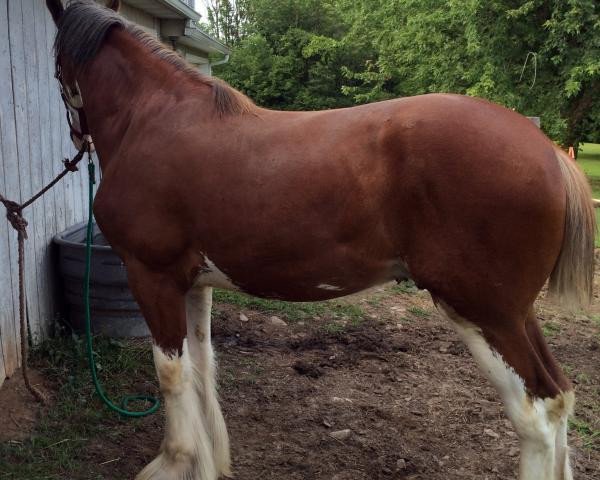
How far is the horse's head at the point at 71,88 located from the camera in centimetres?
274

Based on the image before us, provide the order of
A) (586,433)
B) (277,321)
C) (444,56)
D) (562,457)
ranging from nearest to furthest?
(562,457)
(586,433)
(277,321)
(444,56)

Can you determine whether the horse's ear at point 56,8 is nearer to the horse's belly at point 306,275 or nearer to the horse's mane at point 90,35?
the horse's mane at point 90,35

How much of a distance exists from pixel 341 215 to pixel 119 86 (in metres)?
1.34

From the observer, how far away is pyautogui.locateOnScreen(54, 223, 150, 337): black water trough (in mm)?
3859

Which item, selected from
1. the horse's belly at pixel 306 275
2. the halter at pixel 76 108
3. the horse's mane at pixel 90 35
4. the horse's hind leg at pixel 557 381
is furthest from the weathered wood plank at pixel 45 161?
the horse's hind leg at pixel 557 381

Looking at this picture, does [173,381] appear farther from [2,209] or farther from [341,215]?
[2,209]

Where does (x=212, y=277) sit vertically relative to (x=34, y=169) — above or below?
below

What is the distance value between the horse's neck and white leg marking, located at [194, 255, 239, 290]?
69cm

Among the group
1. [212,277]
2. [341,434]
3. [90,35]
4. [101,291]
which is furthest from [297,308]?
[90,35]

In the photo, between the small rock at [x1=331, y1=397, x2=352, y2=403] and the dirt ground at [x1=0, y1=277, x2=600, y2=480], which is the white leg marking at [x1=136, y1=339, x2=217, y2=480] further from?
the small rock at [x1=331, y1=397, x2=352, y2=403]

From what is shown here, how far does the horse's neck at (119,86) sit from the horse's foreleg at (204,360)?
2.67 ft

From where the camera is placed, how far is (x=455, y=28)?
42.0 feet

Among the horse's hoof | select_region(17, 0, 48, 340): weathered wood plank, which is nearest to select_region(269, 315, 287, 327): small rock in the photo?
select_region(17, 0, 48, 340): weathered wood plank

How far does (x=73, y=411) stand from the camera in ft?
10.3
